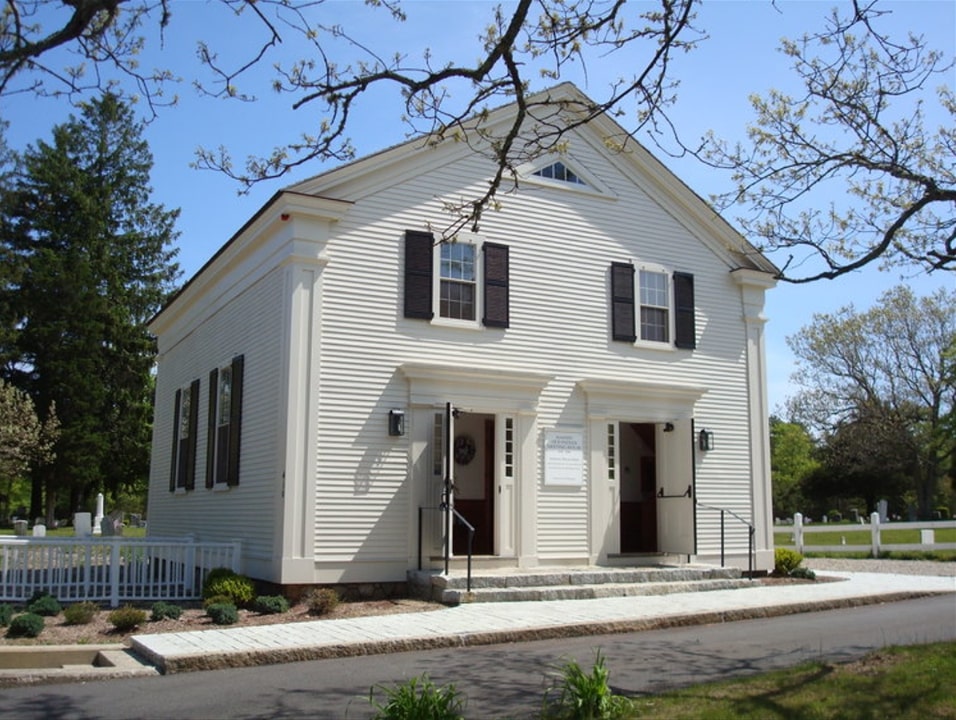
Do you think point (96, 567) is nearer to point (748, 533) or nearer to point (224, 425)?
point (224, 425)

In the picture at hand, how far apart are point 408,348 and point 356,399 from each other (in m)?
1.24

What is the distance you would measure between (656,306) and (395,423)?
239 inches

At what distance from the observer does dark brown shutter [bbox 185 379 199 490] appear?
1895cm

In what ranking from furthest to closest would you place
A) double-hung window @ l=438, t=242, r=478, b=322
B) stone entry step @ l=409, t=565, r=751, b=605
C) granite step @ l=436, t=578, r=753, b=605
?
double-hung window @ l=438, t=242, r=478, b=322, stone entry step @ l=409, t=565, r=751, b=605, granite step @ l=436, t=578, r=753, b=605

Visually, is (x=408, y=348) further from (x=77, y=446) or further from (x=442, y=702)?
(x=77, y=446)

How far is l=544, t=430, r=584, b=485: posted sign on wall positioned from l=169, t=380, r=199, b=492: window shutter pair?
24.7 ft

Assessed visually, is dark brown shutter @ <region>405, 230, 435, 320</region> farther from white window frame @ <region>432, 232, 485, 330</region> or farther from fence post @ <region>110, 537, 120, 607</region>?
fence post @ <region>110, 537, 120, 607</region>

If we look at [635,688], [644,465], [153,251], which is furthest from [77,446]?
[635,688]

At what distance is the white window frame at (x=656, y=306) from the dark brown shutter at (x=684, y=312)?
80 mm

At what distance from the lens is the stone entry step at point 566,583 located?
1339 centimetres

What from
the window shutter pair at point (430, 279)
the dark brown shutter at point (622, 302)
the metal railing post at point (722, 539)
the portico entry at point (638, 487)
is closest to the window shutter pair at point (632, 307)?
the dark brown shutter at point (622, 302)

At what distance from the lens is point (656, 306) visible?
17781mm

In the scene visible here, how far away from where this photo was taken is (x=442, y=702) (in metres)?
5.91

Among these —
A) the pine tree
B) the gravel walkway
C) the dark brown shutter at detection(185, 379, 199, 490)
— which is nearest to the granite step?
the gravel walkway
